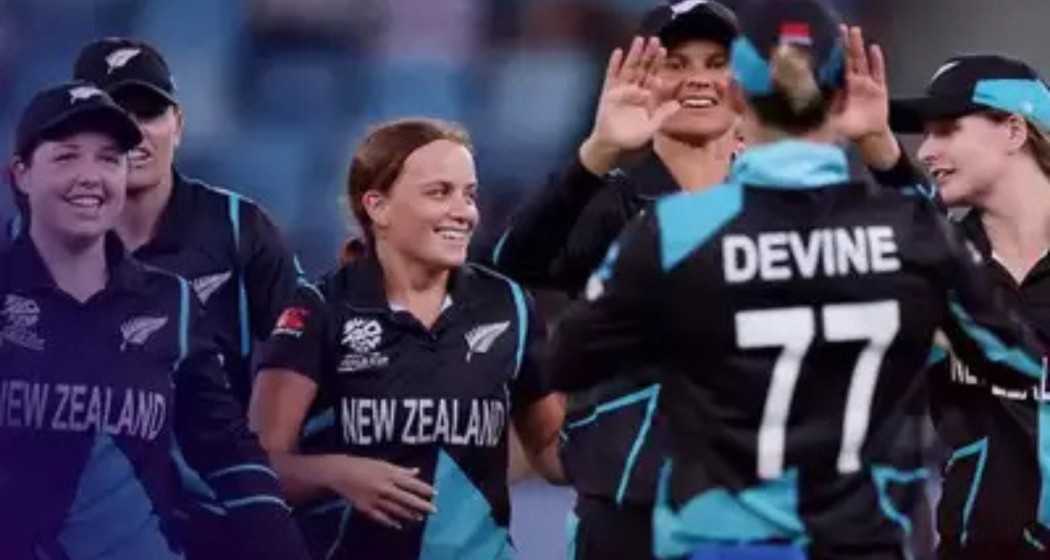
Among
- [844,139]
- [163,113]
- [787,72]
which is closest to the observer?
[787,72]

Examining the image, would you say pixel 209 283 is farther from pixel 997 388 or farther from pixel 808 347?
pixel 808 347

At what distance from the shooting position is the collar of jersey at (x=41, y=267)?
17.0 ft

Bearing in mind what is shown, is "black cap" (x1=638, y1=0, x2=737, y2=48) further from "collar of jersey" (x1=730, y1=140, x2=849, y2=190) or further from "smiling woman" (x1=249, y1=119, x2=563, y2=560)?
"collar of jersey" (x1=730, y1=140, x2=849, y2=190)

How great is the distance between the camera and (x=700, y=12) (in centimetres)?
531

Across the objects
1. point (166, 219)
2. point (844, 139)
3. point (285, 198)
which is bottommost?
point (285, 198)

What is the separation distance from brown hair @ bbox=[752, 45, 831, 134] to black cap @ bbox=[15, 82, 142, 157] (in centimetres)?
170

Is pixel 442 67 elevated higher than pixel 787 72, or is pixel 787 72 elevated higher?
pixel 787 72

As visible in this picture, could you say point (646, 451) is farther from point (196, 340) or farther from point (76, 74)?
point (76, 74)

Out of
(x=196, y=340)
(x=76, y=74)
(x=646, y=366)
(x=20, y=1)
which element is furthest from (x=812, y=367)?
(x=20, y=1)

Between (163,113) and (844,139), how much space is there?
1956 millimetres

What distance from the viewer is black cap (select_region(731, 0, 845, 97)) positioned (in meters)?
4.20

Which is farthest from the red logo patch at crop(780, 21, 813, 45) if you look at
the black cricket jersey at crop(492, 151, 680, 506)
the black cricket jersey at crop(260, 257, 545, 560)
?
the black cricket jersey at crop(260, 257, 545, 560)

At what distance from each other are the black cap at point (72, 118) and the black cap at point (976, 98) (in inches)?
63.7

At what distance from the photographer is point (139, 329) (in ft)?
17.3
